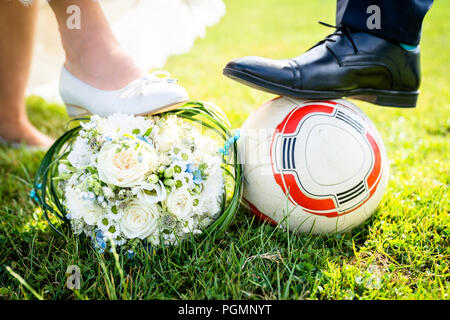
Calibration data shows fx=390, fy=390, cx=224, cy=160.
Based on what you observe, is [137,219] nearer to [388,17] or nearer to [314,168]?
[314,168]

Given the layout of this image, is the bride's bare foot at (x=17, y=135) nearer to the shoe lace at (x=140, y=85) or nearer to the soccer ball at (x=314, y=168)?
the shoe lace at (x=140, y=85)

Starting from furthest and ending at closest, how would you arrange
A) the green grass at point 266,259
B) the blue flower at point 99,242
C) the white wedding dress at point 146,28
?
the white wedding dress at point 146,28 < the blue flower at point 99,242 < the green grass at point 266,259

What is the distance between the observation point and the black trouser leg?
5.59 feet

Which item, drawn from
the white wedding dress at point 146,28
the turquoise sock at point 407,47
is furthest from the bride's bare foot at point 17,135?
the turquoise sock at point 407,47

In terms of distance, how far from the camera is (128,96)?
64.2 inches

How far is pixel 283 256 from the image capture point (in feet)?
4.88

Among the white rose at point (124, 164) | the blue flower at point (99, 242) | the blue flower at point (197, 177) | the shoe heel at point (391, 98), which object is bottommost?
the blue flower at point (99, 242)

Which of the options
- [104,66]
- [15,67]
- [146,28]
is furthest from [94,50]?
[146,28]

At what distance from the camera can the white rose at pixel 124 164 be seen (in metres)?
1.34

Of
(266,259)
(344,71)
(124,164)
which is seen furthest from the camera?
(344,71)

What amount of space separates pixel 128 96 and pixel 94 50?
311mm

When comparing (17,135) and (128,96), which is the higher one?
(128,96)

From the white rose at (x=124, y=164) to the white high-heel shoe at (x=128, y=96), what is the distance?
9.9 inches

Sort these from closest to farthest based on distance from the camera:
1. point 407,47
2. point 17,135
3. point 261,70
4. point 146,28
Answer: point 261,70 → point 407,47 → point 17,135 → point 146,28
